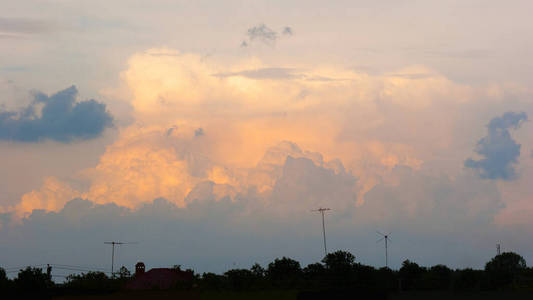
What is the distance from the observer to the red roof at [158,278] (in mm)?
171750

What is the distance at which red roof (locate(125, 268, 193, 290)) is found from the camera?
171750 mm

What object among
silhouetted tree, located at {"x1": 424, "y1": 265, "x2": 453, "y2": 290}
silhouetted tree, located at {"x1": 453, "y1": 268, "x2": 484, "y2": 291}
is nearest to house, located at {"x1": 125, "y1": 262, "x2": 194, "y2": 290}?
silhouetted tree, located at {"x1": 424, "y1": 265, "x2": 453, "y2": 290}

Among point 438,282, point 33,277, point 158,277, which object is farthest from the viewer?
point 158,277

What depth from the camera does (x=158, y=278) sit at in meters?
175

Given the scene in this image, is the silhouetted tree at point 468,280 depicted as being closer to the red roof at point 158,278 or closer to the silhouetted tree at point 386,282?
the silhouetted tree at point 386,282

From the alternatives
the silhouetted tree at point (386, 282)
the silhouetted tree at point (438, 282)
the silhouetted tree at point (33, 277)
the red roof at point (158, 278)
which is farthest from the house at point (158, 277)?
the silhouetted tree at point (438, 282)

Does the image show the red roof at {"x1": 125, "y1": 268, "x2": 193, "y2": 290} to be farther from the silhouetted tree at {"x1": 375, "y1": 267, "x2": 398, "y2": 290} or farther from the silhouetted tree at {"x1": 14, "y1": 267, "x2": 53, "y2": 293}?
the silhouetted tree at {"x1": 375, "y1": 267, "x2": 398, "y2": 290}

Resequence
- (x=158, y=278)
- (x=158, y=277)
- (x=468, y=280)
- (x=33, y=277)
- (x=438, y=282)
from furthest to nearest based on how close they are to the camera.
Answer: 1. (x=158, y=277)
2. (x=158, y=278)
3. (x=33, y=277)
4. (x=468, y=280)
5. (x=438, y=282)

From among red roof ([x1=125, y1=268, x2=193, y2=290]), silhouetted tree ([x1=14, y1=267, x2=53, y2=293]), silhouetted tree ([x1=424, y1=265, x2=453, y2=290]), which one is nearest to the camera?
silhouetted tree ([x1=424, y1=265, x2=453, y2=290])

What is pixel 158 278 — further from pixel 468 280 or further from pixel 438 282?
pixel 468 280

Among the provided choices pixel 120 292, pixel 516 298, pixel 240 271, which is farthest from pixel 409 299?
pixel 240 271

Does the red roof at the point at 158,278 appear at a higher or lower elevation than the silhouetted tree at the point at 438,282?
higher

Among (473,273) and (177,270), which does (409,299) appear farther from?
(177,270)

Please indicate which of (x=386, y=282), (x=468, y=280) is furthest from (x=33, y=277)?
(x=468, y=280)
